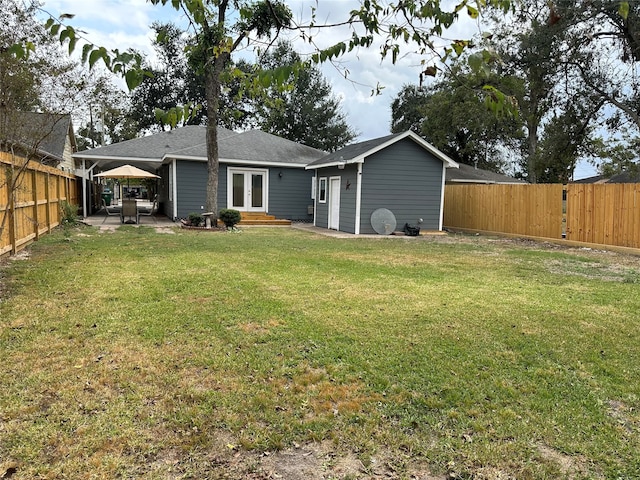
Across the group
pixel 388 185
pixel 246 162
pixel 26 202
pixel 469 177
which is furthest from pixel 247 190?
pixel 469 177

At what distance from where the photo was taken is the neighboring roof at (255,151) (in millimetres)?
16875

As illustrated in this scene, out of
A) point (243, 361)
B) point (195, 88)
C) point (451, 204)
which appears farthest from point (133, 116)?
point (243, 361)

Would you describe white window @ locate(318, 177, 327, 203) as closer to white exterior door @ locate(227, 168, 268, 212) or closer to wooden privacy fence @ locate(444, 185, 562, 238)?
white exterior door @ locate(227, 168, 268, 212)

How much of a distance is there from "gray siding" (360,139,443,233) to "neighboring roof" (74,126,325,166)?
16.3 feet

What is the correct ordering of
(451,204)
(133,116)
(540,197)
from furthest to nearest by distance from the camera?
(133,116), (451,204), (540,197)

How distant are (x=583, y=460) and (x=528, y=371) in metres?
1.06

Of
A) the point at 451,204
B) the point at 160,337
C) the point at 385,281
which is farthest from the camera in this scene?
the point at 451,204

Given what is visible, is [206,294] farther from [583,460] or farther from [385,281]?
[583,460]

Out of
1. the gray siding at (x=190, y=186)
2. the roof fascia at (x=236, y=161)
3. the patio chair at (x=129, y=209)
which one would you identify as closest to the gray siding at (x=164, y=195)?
the gray siding at (x=190, y=186)

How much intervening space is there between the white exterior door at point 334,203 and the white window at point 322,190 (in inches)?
19.2

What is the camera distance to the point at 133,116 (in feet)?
106

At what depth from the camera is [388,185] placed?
46.8ft

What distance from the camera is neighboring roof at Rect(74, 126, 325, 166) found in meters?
16.9

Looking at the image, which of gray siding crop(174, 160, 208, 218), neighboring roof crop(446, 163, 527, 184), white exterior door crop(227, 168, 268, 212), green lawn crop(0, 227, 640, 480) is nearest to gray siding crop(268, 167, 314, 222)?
white exterior door crop(227, 168, 268, 212)
